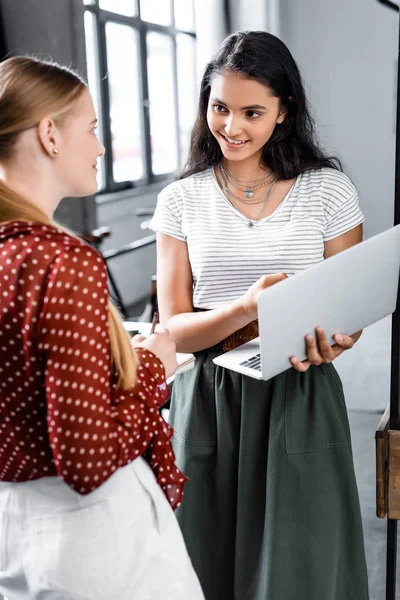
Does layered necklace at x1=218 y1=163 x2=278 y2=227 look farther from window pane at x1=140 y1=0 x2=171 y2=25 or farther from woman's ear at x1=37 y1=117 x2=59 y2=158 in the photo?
window pane at x1=140 y1=0 x2=171 y2=25

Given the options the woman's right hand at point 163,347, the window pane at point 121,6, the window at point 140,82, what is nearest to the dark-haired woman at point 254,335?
the woman's right hand at point 163,347

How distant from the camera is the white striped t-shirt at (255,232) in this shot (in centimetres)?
138

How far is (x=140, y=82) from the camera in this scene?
5387 mm

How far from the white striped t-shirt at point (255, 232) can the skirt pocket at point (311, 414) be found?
8.1 inches

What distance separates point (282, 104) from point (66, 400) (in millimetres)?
837

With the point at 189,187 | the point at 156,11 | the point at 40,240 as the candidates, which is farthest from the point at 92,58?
the point at 40,240

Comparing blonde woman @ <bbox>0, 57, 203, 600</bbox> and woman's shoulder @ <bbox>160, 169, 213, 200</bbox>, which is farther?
woman's shoulder @ <bbox>160, 169, 213, 200</bbox>

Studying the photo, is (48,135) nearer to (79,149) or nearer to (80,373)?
(79,149)

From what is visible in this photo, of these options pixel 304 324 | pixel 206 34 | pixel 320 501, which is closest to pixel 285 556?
pixel 320 501

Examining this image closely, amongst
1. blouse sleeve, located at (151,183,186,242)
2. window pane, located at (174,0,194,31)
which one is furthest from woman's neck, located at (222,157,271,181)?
window pane, located at (174,0,194,31)

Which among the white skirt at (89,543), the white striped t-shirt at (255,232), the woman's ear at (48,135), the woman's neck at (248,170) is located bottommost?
the white skirt at (89,543)

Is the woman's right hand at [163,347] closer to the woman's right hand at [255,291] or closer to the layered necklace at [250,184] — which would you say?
the woman's right hand at [255,291]

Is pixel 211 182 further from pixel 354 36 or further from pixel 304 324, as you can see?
pixel 354 36

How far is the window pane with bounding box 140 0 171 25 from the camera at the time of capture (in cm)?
534
